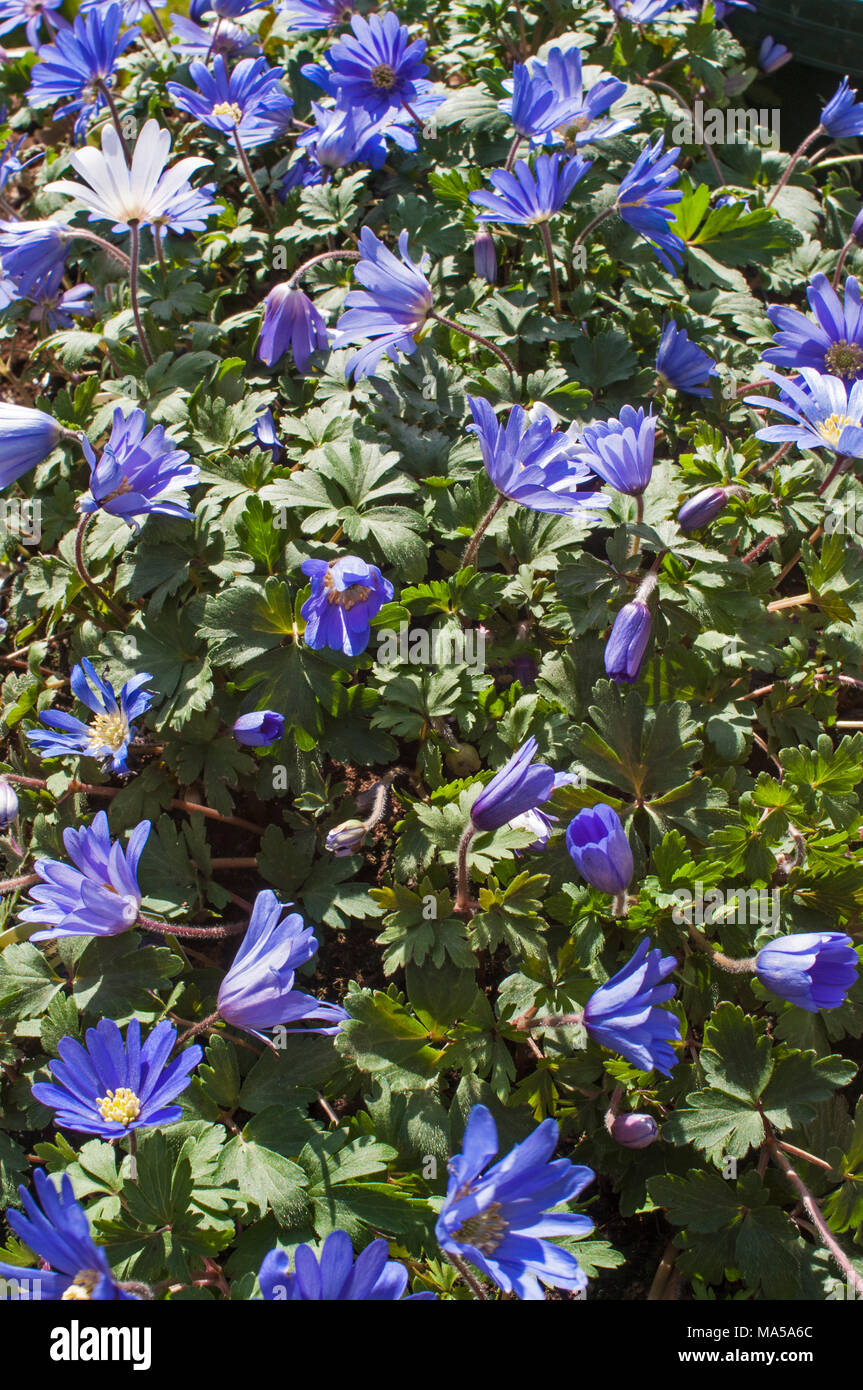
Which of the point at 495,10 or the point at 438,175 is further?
the point at 495,10

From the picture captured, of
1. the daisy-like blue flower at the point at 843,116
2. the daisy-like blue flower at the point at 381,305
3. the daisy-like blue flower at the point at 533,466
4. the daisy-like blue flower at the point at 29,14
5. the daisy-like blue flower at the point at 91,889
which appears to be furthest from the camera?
the daisy-like blue flower at the point at 29,14

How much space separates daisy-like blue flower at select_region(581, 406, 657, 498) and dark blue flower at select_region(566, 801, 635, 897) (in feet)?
2.70

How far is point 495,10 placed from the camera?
12.5 feet

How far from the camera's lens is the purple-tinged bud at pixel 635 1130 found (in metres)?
2.08

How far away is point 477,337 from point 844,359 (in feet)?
3.73

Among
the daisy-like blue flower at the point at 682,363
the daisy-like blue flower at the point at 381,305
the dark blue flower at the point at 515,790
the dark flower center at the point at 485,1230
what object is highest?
the daisy-like blue flower at the point at 381,305

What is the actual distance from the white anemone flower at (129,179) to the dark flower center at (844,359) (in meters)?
2.00

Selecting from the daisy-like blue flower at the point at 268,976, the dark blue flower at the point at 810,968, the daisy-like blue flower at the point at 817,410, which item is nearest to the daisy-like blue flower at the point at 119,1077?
the daisy-like blue flower at the point at 268,976

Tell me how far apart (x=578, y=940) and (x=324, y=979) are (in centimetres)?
79

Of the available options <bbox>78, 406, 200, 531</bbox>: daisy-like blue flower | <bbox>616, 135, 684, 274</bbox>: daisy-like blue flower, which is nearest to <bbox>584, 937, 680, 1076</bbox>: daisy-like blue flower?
<bbox>78, 406, 200, 531</bbox>: daisy-like blue flower

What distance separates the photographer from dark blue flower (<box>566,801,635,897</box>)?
210cm

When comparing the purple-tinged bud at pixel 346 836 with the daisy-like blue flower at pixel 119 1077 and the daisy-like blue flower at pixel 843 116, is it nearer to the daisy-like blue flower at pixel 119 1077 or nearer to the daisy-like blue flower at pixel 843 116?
the daisy-like blue flower at pixel 119 1077

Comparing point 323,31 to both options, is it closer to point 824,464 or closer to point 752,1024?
point 824,464
